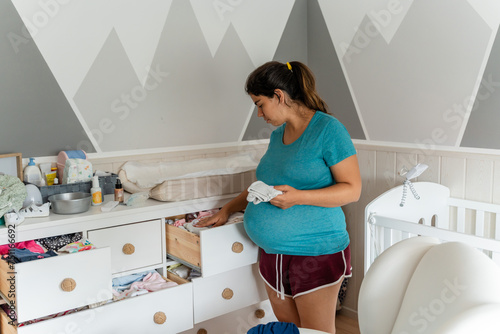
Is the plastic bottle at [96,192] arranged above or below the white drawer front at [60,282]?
above

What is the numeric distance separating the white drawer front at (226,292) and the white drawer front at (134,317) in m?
0.06

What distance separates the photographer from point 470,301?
1022mm

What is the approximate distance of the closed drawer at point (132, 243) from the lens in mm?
1842

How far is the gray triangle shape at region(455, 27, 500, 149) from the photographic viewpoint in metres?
2.06

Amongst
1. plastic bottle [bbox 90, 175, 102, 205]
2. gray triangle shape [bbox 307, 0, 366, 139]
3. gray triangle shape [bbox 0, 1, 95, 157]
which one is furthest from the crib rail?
gray triangle shape [bbox 0, 1, 95, 157]

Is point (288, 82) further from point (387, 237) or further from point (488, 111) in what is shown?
point (488, 111)

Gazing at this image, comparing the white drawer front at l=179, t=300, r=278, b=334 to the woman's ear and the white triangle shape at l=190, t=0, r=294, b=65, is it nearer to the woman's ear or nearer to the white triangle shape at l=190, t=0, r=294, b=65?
the woman's ear

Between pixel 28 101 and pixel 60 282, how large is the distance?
88cm

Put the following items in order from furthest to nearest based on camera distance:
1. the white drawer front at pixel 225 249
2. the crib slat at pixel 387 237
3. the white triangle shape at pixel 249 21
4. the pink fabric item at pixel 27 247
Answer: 1. the white triangle shape at pixel 249 21
2. the crib slat at pixel 387 237
3. the white drawer front at pixel 225 249
4. the pink fabric item at pixel 27 247

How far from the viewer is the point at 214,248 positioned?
1.90 meters

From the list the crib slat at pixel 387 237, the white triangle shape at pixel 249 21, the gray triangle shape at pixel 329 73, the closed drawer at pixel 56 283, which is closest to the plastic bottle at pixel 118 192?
the closed drawer at pixel 56 283

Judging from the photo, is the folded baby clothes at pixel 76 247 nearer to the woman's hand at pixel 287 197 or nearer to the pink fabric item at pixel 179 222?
the pink fabric item at pixel 179 222

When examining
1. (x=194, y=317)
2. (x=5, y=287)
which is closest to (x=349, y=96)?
(x=194, y=317)

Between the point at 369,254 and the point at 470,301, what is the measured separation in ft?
3.53
